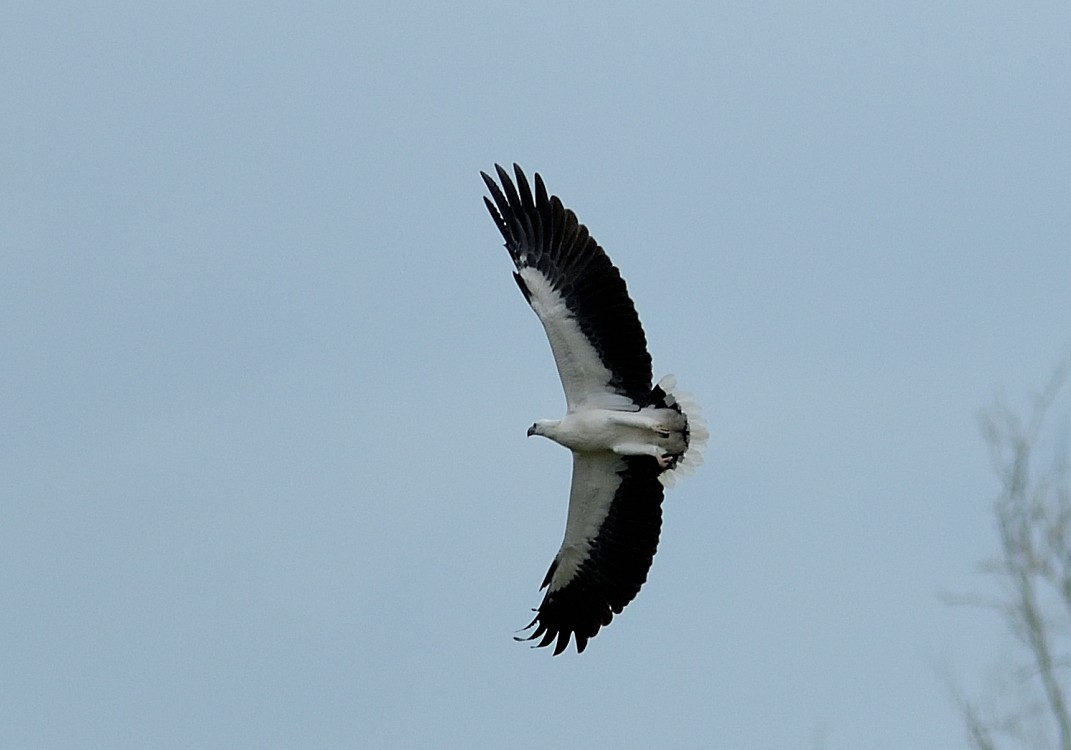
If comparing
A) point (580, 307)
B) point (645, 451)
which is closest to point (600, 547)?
point (645, 451)

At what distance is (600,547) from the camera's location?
41.4 feet

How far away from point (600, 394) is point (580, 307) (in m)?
0.58

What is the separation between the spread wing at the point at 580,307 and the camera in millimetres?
11828

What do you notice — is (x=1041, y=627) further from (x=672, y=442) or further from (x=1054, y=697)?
(x=672, y=442)

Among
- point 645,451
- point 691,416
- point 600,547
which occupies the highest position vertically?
point 691,416

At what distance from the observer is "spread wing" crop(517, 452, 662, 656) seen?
1228 cm

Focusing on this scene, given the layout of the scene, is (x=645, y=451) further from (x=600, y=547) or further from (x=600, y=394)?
(x=600, y=547)

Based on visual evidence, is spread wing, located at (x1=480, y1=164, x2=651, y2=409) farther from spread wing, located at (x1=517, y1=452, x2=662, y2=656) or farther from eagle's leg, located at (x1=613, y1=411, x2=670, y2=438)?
spread wing, located at (x1=517, y1=452, x2=662, y2=656)

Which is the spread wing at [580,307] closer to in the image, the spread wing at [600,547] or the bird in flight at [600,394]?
the bird in flight at [600,394]

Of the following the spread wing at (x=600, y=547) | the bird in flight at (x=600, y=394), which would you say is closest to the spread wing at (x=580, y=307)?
the bird in flight at (x=600, y=394)

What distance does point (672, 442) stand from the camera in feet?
39.5

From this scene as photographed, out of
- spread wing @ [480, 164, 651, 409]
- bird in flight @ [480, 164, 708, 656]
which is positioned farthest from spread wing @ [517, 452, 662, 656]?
spread wing @ [480, 164, 651, 409]

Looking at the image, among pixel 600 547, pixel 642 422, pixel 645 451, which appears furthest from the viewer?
pixel 600 547

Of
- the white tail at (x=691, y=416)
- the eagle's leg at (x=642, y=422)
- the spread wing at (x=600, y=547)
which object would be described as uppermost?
the white tail at (x=691, y=416)
